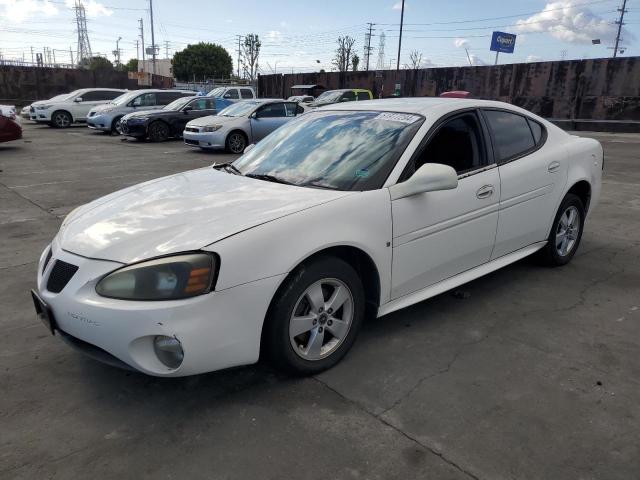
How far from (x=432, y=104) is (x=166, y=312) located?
7.91 feet

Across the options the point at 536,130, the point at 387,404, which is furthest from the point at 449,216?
the point at 536,130

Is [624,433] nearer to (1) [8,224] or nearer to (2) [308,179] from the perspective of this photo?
(2) [308,179]

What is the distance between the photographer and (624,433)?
2.48m

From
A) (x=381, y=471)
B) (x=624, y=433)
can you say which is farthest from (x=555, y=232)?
(x=381, y=471)

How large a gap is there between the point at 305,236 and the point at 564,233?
3.04 m

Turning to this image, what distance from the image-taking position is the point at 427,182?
311 centimetres

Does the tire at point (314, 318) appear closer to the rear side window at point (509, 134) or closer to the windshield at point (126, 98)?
the rear side window at point (509, 134)

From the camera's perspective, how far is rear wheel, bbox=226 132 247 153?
44.8ft

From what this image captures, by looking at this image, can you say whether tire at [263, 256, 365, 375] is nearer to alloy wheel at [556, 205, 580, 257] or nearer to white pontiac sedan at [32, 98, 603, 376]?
white pontiac sedan at [32, 98, 603, 376]

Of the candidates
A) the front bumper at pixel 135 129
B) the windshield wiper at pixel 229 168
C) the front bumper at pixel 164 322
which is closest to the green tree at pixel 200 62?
the front bumper at pixel 135 129

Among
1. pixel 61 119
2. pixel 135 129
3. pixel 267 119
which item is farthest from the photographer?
pixel 61 119

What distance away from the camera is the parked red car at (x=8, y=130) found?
1288 centimetres

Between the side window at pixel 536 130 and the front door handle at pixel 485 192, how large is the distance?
3.19ft

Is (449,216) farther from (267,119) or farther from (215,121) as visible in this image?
(267,119)
